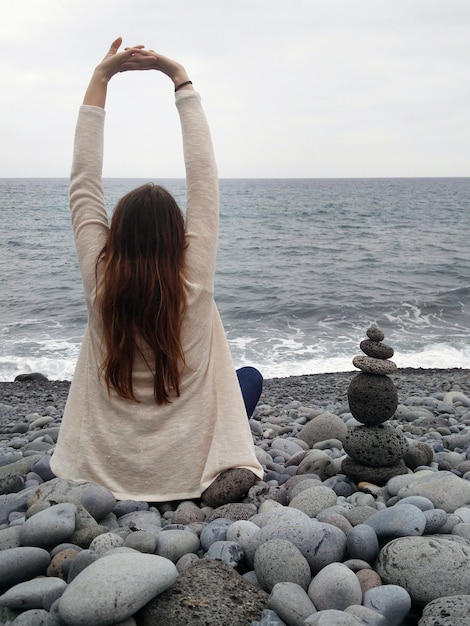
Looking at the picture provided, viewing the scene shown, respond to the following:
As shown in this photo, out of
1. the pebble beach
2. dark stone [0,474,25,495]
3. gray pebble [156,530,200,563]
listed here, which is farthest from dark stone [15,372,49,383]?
gray pebble [156,530,200,563]

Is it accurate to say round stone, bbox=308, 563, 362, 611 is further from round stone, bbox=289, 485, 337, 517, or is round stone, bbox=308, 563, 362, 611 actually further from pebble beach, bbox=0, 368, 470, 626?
round stone, bbox=289, 485, 337, 517

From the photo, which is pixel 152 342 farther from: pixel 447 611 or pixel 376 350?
pixel 447 611

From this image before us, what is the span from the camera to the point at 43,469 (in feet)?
12.6

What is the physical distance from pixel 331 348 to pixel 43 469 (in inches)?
356

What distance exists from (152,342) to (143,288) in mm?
280

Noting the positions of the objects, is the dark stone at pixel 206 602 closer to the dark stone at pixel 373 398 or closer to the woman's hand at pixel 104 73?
the dark stone at pixel 373 398

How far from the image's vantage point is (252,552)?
104 inches

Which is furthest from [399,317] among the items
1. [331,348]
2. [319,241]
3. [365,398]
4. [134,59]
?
[319,241]

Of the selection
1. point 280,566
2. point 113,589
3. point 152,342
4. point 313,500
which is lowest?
point 313,500

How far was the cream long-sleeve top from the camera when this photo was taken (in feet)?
10.5

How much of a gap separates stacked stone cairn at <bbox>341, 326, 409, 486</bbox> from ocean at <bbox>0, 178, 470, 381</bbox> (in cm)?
672

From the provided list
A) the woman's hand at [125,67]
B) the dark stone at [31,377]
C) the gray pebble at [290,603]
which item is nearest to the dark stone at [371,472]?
the gray pebble at [290,603]

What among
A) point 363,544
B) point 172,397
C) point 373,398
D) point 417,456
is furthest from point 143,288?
point 417,456

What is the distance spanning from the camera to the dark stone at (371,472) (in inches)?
149
